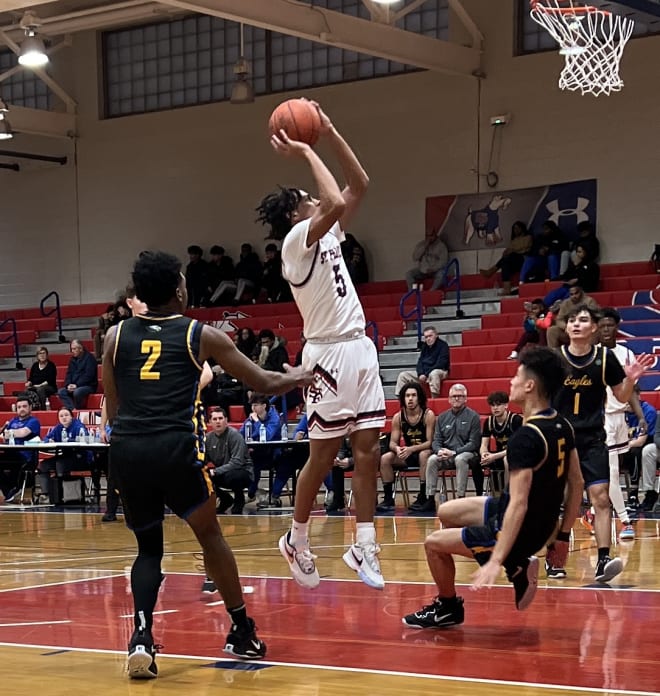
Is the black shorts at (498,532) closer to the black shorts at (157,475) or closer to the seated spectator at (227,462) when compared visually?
the black shorts at (157,475)

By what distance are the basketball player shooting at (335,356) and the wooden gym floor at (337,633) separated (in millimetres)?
580

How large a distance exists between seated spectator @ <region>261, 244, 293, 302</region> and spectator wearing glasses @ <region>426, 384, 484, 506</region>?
7.42m

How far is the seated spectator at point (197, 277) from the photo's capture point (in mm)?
21109

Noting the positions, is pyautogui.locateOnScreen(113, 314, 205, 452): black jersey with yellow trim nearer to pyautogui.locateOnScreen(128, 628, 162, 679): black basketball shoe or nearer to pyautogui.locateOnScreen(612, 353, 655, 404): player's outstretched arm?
pyautogui.locateOnScreen(128, 628, 162, 679): black basketball shoe

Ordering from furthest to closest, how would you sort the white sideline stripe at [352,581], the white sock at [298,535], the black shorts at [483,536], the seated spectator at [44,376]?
the seated spectator at [44,376]
the white sideline stripe at [352,581]
the white sock at [298,535]
the black shorts at [483,536]

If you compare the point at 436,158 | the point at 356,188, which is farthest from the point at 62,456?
the point at 356,188

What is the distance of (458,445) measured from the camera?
12.8 m

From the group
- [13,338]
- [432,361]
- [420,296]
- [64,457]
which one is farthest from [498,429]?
[13,338]


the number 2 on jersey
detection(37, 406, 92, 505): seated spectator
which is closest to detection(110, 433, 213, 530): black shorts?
the number 2 on jersey

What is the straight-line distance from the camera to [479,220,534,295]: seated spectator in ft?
59.8

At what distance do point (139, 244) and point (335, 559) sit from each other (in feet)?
49.4

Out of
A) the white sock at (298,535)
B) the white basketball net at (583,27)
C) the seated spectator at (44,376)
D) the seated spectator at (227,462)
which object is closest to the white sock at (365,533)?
the white sock at (298,535)

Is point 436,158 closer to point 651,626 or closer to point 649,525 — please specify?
point 649,525

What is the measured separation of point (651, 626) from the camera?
571 cm
